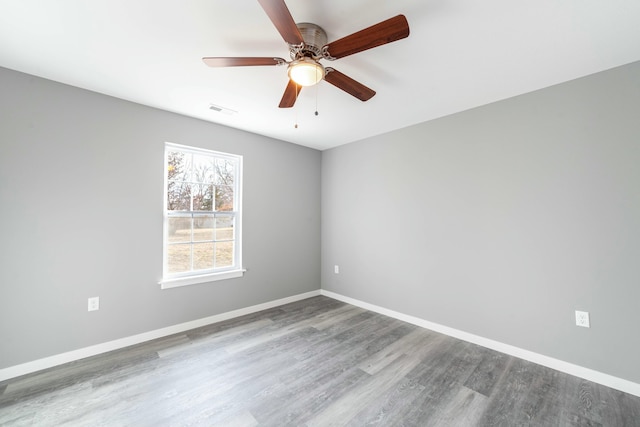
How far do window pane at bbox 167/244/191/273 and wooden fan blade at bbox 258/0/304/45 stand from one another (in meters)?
2.61

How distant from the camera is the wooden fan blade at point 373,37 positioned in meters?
1.29

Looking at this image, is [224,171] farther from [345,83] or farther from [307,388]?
[307,388]

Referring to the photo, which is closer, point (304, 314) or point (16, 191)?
point (16, 191)

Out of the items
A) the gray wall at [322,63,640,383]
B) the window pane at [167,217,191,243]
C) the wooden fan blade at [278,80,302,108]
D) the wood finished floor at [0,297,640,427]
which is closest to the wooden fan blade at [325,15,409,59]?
the wooden fan blade at [278,80,302,108]

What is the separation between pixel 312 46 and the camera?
160cm

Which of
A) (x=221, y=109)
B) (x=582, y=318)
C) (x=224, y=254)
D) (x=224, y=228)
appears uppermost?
(x=221, y=109)

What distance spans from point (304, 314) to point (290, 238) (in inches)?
45.7

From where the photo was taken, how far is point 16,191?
2.19 meters

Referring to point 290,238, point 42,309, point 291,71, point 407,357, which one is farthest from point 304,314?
point 291,71

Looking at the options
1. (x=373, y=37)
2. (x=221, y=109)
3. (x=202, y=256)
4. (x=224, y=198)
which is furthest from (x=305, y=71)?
(x=202, y=256)

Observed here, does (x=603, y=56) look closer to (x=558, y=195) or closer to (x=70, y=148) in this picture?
(x=558, y=195)

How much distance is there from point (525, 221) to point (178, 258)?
12.3 feet

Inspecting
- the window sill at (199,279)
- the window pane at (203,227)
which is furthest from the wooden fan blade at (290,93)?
the window sill at (199,279)

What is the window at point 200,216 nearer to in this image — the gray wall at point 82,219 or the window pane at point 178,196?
the window pane at point 178,196
